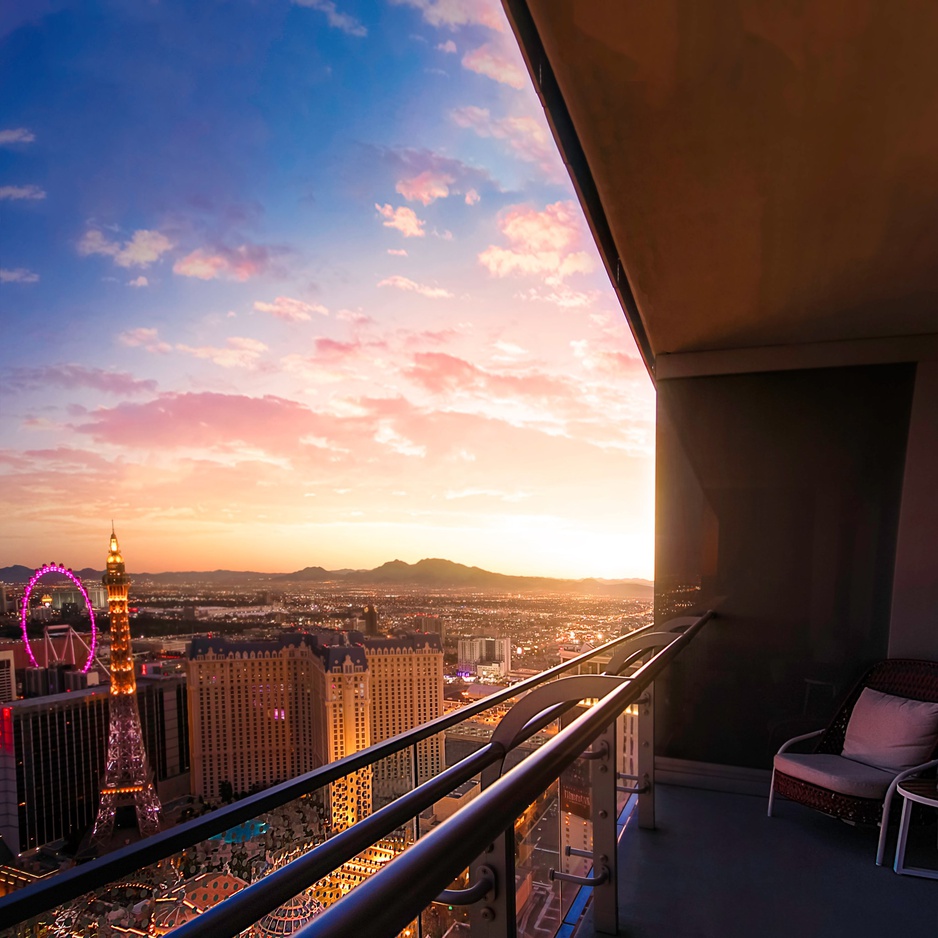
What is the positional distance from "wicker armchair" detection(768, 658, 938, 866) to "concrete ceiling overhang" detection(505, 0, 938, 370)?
94.5 inches

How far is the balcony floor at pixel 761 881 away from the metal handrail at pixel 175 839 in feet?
4.71

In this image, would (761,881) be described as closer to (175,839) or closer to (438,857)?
(175,839)

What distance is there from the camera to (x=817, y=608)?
4.57 m

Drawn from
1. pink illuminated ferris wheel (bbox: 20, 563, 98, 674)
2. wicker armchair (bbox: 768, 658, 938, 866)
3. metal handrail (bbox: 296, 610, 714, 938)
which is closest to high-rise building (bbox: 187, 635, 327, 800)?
pink illuminated ferris wheel (bbox: 20, 563, 98, 674)

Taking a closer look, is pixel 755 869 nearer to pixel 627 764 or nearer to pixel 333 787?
pixel 627 764

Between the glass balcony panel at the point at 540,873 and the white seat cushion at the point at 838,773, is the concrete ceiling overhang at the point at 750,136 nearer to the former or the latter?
the glass balcony panel at the point at 540,873

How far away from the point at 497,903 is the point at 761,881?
104 inches

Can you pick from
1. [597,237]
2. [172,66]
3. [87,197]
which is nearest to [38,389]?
[87,197]

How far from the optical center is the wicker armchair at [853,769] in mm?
3520

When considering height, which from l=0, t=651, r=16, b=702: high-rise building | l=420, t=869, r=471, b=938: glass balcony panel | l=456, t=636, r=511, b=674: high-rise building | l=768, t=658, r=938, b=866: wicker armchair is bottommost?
l=0, t=651, r=16, b=702: high-rise building

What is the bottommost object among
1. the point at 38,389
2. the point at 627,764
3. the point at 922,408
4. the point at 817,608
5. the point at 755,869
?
the point at 755,869

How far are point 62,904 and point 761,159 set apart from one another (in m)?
2.74

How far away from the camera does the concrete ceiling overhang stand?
5.68ft

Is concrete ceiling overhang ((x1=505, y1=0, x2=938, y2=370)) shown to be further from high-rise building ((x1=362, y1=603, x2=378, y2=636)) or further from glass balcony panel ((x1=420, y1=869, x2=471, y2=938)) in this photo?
high-rise building ((x1=362, y1=603, x2=378, y2=636))
